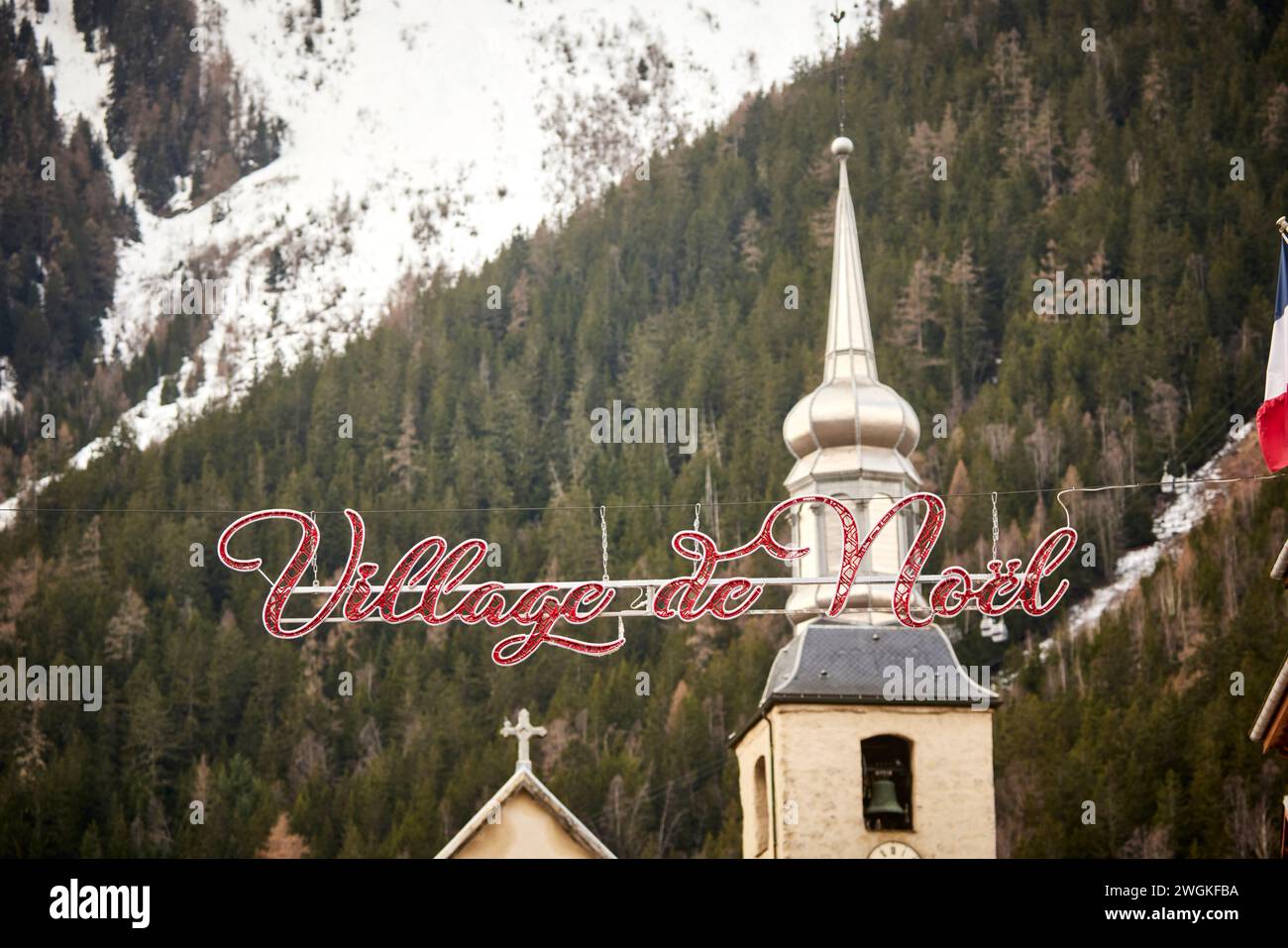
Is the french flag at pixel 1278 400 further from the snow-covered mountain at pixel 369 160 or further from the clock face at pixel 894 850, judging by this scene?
the snow-covered mountain at pixel 369 160

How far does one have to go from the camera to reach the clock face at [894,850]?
44062mm

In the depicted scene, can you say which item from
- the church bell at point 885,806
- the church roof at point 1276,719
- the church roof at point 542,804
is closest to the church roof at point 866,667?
the church bell at point 885,806

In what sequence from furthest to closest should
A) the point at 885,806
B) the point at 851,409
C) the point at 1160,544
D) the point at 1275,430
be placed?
the point at 1160,544 → the point at 851,409 → the point at 885,806 → the point at 1275,430

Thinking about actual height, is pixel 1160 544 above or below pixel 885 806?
above

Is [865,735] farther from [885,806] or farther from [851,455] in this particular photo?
[851,455]

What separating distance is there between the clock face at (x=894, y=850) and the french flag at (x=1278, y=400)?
435 inches

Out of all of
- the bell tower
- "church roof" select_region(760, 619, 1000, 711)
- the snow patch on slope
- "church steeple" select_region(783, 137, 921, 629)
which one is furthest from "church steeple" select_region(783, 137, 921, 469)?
the snow patch on slope

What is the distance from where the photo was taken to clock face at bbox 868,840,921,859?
1735 inches

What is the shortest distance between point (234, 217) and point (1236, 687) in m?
89.1

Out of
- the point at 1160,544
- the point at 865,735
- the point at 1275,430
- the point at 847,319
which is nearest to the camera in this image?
the point at 1275,430

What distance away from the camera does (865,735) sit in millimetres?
44625

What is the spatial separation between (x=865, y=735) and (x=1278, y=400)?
456 inches

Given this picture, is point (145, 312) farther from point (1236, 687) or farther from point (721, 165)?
point (1236, 687)

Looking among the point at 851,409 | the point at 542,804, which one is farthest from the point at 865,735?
the point at 851,409
